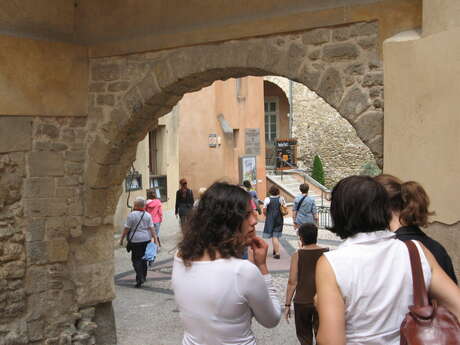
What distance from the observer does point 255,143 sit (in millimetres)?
14477

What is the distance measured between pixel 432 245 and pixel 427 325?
2.00ft

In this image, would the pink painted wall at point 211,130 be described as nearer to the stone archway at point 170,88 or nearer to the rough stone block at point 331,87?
the stone archway at point 170,88

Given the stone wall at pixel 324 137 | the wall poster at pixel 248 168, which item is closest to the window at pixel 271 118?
the stone wall at pixel 324 137

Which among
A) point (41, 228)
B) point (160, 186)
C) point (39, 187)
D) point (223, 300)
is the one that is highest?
point (39, 187)

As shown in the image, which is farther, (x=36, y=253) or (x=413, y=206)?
(x=36, y=253)

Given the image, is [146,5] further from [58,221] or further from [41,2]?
[58,221]

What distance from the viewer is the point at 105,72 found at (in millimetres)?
5941

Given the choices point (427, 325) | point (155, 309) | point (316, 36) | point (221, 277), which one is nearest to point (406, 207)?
point (427, 325)

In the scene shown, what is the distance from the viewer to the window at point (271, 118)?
1198 inches

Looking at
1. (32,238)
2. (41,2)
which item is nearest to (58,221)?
(32,238)

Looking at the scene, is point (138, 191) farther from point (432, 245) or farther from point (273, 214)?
point (432, 245)

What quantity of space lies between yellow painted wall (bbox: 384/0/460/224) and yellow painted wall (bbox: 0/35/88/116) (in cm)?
329

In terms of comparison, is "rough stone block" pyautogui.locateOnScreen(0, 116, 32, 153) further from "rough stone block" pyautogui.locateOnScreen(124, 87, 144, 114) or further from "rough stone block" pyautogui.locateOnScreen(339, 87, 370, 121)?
"rough stone block" pyautogui.locateOnScreen(339, 87, 370, 121)

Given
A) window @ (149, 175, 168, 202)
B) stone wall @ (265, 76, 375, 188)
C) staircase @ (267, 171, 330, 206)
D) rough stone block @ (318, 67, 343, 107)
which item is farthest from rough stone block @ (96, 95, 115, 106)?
stone wall @ (265, 76, 375, 188)
